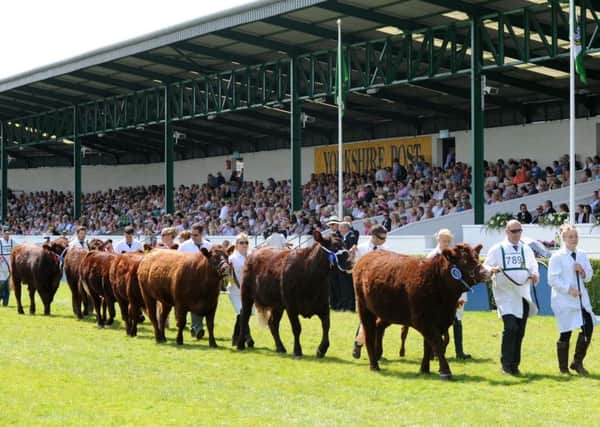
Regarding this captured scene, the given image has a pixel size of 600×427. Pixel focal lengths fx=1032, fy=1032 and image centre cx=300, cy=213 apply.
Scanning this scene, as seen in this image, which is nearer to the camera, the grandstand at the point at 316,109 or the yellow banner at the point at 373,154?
the grandstand at the point at 316,109

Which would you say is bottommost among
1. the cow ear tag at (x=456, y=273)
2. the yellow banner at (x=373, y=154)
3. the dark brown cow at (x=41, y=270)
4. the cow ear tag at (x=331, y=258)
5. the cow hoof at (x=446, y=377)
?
the cow hoof at (x=446, y=377)

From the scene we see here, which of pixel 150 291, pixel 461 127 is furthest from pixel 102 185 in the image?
pixel 150 291

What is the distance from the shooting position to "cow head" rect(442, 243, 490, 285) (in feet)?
34.9

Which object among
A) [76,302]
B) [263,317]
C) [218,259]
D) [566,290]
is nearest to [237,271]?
[218,259]

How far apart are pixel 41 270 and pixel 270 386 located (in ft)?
34.1

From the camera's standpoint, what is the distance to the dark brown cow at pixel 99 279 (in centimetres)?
1678

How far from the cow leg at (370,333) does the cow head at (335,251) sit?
29.3 inches

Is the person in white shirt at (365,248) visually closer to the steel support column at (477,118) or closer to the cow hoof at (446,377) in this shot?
the cow hoof at (446,377)

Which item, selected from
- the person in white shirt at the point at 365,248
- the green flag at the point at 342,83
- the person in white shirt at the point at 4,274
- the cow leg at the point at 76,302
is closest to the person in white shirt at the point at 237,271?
the person in white shirt at the point at 365,248

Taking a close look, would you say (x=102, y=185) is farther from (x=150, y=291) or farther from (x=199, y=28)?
(x=150, y=291)

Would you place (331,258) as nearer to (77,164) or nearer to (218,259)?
(218,259)

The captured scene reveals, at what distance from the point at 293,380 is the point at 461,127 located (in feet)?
91.1

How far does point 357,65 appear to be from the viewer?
2858 centimetres

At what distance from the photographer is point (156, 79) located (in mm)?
36500
